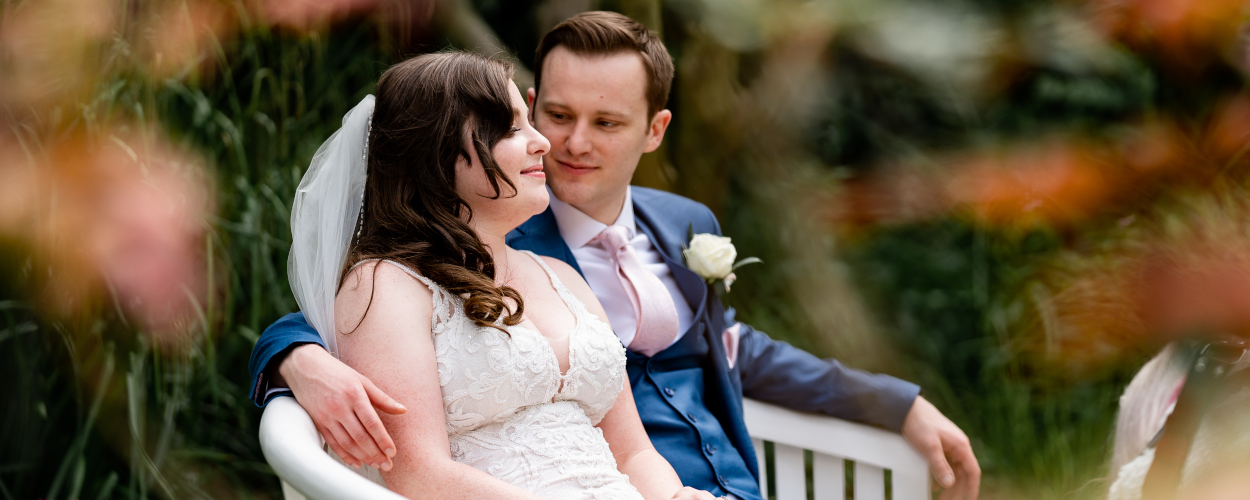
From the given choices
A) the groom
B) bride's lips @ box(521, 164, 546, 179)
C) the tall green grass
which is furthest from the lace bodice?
the tall green grass

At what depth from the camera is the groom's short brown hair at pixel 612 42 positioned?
1.87 metres

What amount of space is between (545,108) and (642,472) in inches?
32.8

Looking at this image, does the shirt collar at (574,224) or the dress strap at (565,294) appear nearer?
the dress strap at (565,294)

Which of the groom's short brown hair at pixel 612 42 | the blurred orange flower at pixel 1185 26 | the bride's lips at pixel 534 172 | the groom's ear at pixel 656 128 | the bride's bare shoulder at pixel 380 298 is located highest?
the blurred orange flower at pixel 1185 26

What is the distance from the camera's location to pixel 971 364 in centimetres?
358

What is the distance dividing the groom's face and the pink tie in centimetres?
11

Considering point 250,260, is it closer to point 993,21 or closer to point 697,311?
point 697,311

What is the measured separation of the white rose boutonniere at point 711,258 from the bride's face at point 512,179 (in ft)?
1.88

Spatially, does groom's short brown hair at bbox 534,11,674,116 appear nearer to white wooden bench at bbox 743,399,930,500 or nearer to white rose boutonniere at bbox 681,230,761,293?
white rose boutonniere at bbox 681,230,761,293

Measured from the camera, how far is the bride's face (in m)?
1.41

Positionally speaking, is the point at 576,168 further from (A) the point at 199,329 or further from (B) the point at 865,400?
(A) the point at 199,329

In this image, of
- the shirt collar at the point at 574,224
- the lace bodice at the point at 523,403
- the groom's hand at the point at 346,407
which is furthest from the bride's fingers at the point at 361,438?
the shirt collar at the point at 574,224

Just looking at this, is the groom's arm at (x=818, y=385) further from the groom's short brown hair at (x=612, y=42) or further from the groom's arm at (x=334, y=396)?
the groom's arm at (x=334, y=396)

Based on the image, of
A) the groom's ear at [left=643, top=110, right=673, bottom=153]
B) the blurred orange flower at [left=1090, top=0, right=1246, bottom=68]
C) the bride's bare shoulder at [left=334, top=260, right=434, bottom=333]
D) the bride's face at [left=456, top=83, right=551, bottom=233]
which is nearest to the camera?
the bride's bare shoulder at [left=334, top=260, right=434, bottom=333]
